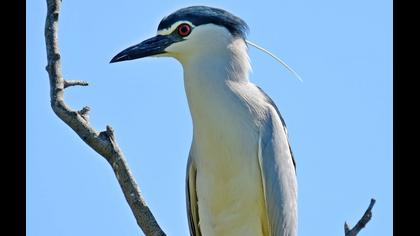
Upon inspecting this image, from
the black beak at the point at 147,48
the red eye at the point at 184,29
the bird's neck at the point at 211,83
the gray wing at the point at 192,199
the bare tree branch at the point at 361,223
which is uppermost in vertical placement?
the red eye at the point at 184,29

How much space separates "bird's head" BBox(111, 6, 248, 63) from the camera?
4.68 m

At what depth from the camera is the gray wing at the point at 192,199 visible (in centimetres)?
501

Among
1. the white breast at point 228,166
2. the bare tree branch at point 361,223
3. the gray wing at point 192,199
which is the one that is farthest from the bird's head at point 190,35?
the bare tree branch at point 361,223

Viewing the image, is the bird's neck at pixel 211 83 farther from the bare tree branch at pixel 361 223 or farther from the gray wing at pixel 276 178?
the bare tree branch at pixel 361 223

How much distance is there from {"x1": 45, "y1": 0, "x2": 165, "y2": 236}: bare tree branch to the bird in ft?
2.54

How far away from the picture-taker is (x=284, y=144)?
201 inches

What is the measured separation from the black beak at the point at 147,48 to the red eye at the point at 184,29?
52mm

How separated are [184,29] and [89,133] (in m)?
Result: 0.98

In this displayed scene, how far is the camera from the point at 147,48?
15.3 feet

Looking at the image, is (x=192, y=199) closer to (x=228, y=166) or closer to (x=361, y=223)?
(x=228, y=166)

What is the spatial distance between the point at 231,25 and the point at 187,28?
12.1 inches
